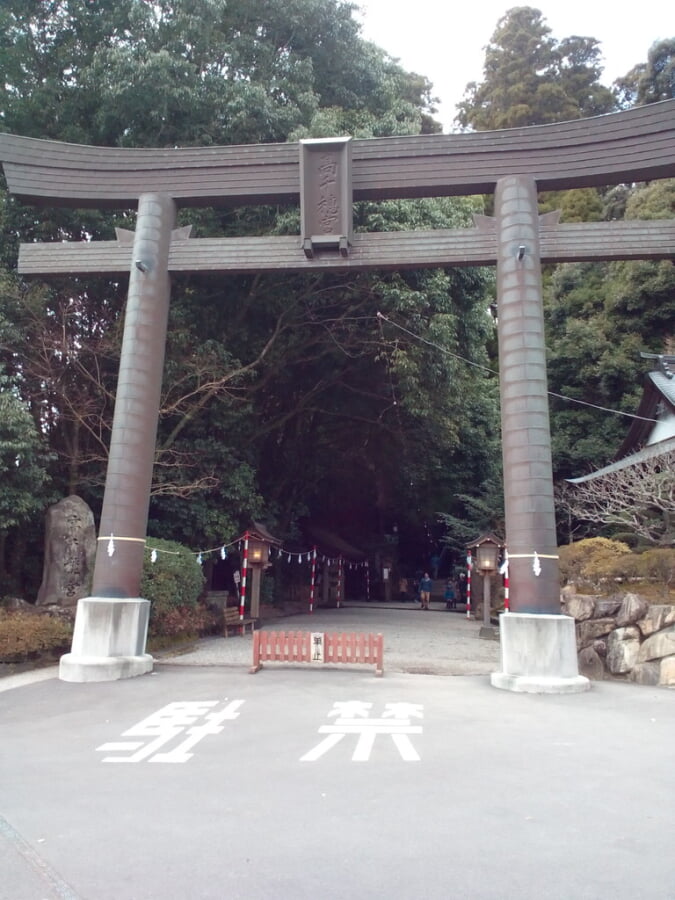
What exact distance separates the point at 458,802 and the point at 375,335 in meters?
14.6

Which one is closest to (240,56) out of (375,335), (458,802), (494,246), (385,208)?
(385,208)

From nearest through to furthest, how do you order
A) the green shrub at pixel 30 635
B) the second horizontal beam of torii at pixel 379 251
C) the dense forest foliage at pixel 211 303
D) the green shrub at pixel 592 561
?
the second horizontal beam of torii at pixel 379 251 → the green shrub at pixel 30 635 → the green shrub at pixel 592 561 → the dense forest foliage at pixel 211 303

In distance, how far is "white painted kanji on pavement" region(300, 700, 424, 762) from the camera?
6164 mm

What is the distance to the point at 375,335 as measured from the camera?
1839 cm

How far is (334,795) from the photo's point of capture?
Result: 16.3 feet

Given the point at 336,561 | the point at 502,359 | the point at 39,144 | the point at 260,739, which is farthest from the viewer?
the point at 336,561

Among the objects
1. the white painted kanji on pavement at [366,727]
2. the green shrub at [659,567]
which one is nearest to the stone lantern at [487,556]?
the green shrub at [659,567]

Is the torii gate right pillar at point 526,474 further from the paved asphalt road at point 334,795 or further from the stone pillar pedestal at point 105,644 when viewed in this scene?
the stone pillar pedestal at point 105,644

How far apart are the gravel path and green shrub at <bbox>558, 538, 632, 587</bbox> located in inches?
87.6

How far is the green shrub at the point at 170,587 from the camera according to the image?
42.7ft

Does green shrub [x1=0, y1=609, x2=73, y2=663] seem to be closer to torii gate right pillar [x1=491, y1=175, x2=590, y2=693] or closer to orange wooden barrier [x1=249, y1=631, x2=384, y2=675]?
orange wooden barrier [x1=249, y1=631, x2=384, y2=675]

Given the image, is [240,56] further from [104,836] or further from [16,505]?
[104,836]

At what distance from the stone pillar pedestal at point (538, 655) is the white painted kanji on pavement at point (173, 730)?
12.0 ft

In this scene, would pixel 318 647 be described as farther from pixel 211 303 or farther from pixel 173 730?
pixel 211 303
